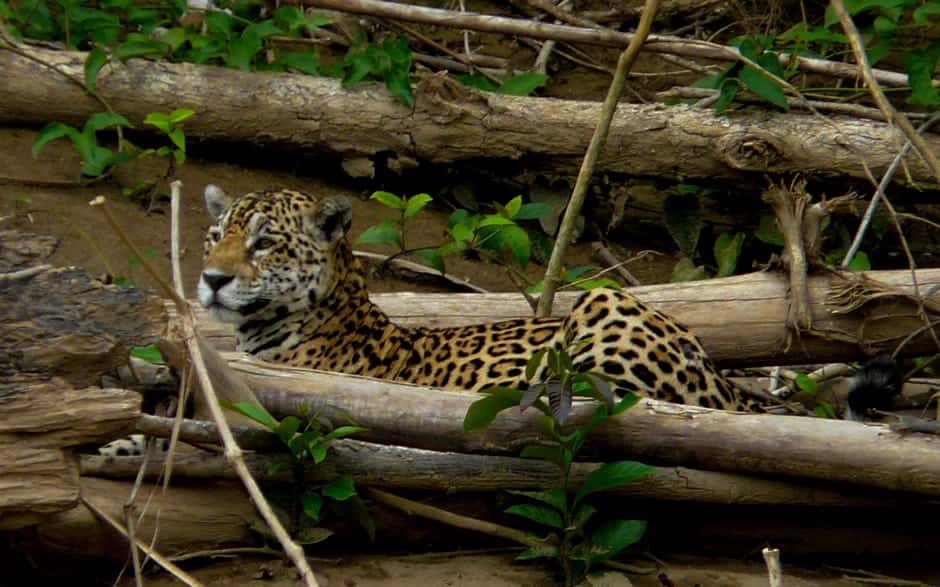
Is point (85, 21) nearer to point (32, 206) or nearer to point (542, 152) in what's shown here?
point (32, 206)

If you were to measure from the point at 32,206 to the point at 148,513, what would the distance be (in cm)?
419

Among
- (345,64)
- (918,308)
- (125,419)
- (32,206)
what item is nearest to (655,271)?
(345,64)

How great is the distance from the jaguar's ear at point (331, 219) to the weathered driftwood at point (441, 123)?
218 centimetres

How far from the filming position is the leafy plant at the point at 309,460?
5.61 metres

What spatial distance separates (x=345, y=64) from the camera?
9.73 m

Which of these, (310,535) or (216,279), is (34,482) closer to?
(310,535)

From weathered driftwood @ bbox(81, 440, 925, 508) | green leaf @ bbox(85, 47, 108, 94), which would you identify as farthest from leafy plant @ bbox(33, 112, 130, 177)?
weathered driftwood @ bbox(81, 440, 925, 508)

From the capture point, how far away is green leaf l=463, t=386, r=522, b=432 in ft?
18.4

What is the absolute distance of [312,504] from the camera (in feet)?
19.0

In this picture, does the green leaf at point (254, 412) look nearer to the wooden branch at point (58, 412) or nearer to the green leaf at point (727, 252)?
the wooden branch at point (58, 412)

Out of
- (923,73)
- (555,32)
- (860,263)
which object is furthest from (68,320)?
(923,73)

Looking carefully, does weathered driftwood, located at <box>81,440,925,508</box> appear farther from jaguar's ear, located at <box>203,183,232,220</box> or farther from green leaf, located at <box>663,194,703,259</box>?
green leaf, located at <box>663,194,703,259</box>

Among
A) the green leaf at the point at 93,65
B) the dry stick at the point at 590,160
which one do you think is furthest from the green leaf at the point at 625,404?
the green leaf at the point at 93,65

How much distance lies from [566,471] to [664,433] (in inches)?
14.6
